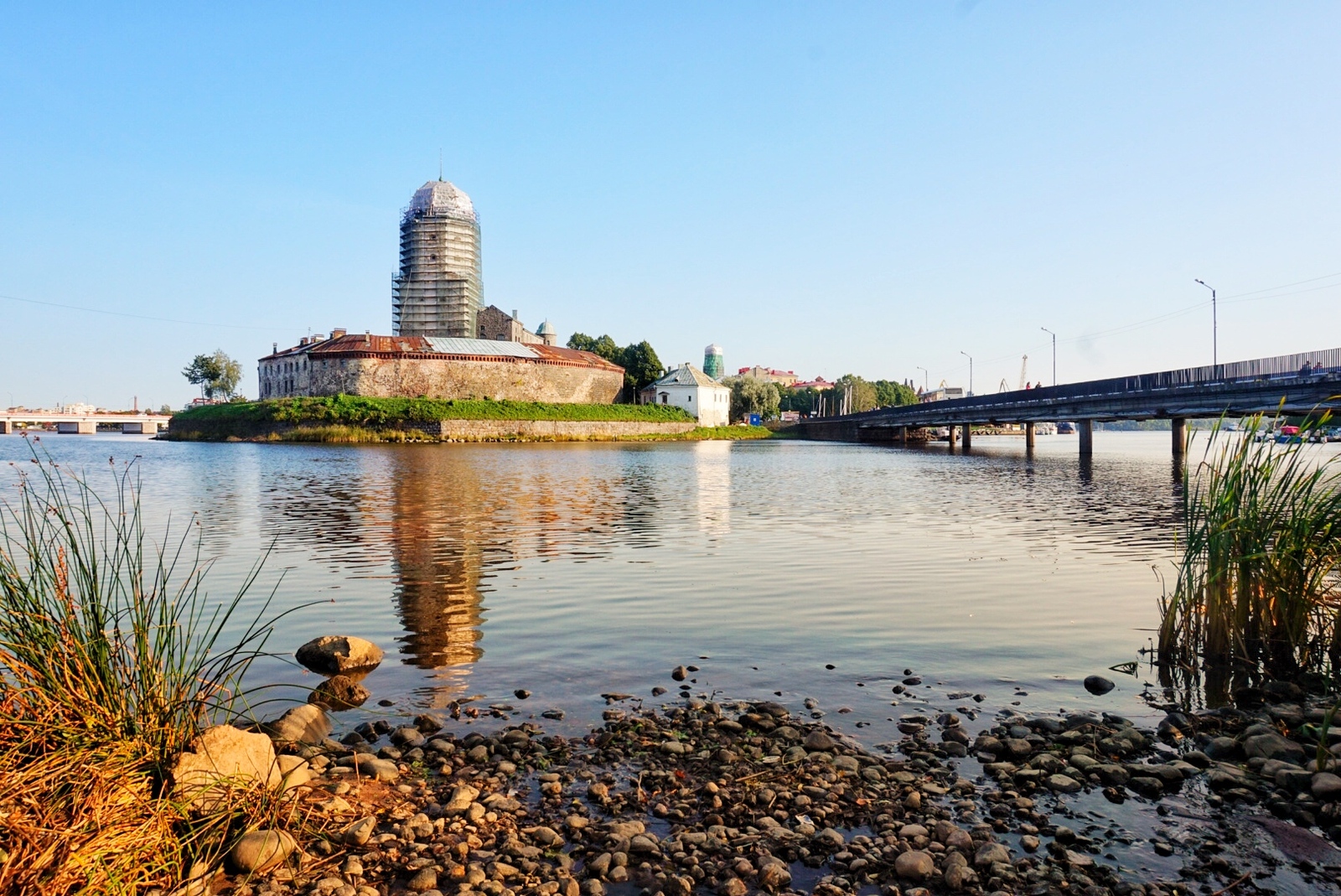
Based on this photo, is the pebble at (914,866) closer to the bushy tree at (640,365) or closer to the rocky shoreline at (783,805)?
the rocky shoreline at (783,805)

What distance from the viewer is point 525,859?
17.1 feet

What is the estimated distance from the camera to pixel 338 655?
→ 30.4ft

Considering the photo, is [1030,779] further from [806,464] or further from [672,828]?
[806,464]

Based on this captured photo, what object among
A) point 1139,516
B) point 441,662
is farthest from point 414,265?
point 441,662

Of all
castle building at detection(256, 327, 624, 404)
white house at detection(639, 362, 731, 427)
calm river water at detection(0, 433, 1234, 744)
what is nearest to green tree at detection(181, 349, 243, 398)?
castle building at detection(256, 327, 624, 404)

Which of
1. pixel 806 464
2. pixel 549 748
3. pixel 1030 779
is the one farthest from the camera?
pixel 806 464

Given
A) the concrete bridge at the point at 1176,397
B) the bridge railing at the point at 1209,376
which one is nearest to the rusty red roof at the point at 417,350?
the concrete bridge at the point at 1176,397

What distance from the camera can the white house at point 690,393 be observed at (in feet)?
453

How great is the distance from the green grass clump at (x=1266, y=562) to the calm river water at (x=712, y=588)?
1098 mm

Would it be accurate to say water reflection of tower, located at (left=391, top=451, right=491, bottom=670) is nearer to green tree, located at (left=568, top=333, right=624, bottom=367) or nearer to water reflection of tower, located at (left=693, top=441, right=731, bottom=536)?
water reflection of tower, located at (left=693, top=441, right=731, bottom=536)

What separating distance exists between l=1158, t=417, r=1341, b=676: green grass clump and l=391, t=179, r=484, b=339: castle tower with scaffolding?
125 m

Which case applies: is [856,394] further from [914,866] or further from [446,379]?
[914,866]

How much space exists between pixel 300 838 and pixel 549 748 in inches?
82.8

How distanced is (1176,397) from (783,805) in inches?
1970
